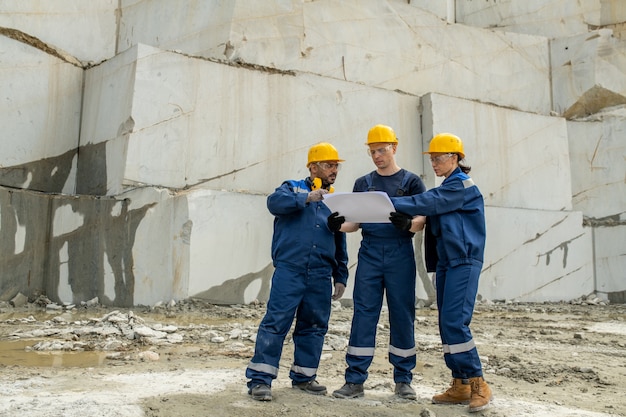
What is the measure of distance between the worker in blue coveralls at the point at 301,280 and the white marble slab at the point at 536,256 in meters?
5.11

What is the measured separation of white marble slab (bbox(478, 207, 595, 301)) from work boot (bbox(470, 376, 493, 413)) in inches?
201

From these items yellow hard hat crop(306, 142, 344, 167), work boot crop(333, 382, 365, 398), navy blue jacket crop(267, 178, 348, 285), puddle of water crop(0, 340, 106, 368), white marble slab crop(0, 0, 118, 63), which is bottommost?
work boot crop(333, 382, 365, 398)

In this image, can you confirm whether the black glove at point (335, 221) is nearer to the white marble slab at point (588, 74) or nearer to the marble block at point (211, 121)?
the marble block at point (211, 121)

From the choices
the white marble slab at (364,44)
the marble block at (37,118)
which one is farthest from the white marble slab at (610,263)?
the marble block at (37,118)

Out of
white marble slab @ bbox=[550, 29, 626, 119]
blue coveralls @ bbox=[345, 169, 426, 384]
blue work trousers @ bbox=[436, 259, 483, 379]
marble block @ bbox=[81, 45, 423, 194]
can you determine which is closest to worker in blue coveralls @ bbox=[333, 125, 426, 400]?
blue coveralls @ bbox=[345, 169, 426, 384]

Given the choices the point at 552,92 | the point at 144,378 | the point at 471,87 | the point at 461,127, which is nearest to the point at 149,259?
the point at 144,378

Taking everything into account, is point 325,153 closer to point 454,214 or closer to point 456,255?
point 454,214

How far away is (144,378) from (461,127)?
6017 millimetres

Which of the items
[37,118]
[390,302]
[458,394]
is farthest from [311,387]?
[37,118]

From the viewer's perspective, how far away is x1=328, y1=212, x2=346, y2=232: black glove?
3127 millimetres

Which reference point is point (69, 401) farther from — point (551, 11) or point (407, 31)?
point (551, 11)

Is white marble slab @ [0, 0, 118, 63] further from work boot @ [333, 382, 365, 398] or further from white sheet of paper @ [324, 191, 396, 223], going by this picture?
work boot @ [333, 382, 365, 398]

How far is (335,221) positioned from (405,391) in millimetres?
947

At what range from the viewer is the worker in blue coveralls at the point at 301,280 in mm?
3000
